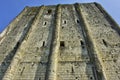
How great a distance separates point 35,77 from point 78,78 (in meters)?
2.57

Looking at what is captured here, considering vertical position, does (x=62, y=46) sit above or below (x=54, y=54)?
above

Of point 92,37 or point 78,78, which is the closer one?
point 78,78

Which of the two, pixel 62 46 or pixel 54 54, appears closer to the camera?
pixel 54 54

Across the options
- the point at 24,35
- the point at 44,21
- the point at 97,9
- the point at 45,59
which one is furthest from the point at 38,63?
the point at 97,9

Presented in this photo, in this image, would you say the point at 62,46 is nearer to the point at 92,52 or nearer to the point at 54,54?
the point at 54,54

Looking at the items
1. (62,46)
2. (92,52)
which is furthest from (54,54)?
(92,52)

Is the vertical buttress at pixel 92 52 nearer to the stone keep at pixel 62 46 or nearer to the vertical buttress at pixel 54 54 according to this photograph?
the stone keep at pixel 62 46

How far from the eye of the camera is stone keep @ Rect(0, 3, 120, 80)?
45.3ft

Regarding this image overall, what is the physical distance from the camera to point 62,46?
55.4ft

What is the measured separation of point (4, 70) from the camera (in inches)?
576

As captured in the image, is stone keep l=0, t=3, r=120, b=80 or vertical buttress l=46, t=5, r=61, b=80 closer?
vertical buttress l=46, t=5, r=61, b=80

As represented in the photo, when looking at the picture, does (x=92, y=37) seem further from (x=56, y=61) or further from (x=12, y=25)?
(x=12, y=25)

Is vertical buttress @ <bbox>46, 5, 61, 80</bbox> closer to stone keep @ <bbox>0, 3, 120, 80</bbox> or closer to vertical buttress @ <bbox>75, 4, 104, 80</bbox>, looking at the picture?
stone keep @ <bbox>0, 3, 120, 80</bbox>

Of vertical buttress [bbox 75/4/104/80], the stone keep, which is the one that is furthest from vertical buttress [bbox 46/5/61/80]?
vertical buttress [bbox 75/4/104/80]
